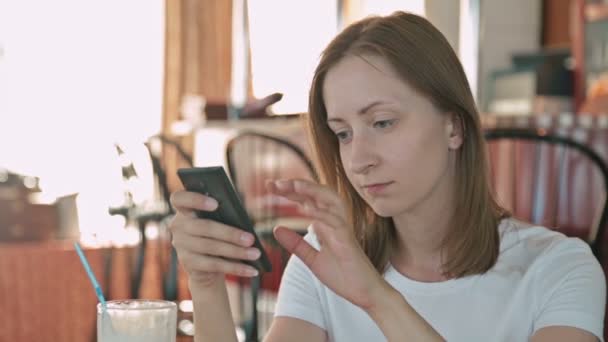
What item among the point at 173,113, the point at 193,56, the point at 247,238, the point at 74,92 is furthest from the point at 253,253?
the point at 193,56

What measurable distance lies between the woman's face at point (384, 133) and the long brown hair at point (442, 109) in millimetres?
25

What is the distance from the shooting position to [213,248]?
1105mm

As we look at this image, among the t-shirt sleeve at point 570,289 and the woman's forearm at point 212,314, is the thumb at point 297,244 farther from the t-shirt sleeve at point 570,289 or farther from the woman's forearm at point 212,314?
the t-shirt sleeve at point 570,289

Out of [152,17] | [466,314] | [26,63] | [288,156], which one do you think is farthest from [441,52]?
[152,17]

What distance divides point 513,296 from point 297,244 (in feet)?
1.26

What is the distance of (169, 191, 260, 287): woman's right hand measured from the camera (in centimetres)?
106

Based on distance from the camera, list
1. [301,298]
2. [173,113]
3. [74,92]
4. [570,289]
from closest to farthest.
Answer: [570,289] < [301,298] < [74,92] < [173,113]

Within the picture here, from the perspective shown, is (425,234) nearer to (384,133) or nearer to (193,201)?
(384,133)

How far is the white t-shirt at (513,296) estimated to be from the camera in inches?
47.4

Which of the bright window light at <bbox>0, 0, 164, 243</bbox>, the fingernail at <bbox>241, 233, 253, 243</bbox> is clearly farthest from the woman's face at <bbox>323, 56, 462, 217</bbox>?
the bright window light at <bbox>0, 0, 164, 243</bbox>

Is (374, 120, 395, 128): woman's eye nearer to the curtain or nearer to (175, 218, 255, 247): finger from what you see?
(175, 218, 255, 247): finger

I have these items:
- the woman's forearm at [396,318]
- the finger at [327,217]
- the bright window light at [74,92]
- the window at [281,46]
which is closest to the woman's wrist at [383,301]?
the woman's forearm at [396,318]

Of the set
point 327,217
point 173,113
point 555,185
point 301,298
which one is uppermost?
point 327,217

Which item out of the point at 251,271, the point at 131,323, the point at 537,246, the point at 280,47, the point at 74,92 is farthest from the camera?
the point at 280,47
